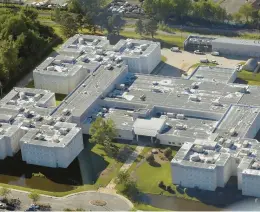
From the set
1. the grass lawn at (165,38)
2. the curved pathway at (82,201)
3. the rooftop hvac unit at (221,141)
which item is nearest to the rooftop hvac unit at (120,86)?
the grass lawn at (165,38)

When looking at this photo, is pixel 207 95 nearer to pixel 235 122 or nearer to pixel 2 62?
pixel 235 122

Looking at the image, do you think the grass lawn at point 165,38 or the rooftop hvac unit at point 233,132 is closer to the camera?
the rooftop hvac unit at point 233,132

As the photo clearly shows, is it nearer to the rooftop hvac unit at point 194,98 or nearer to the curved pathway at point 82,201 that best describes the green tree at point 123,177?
the curved pathway at point 82,201

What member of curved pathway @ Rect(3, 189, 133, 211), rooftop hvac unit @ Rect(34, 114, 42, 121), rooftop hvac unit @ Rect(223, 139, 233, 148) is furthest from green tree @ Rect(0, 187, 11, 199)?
rooftop hvac unit @ Rect(223, 139, 233, 148)

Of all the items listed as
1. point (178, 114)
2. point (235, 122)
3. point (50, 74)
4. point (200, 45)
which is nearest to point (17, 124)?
point (50, 74)

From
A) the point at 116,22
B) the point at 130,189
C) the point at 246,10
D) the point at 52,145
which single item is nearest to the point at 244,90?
the point at 130,189
